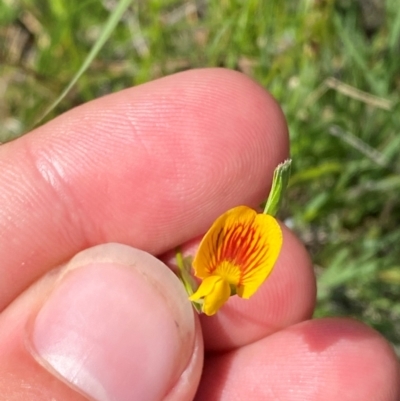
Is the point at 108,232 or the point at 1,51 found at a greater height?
the point at 1,51

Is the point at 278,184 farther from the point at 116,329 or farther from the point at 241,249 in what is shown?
the point at 116,329

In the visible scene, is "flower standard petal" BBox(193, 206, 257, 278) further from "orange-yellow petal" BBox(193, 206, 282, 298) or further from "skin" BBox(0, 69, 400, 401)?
"skin" BBox(0, 69, 400, 401)

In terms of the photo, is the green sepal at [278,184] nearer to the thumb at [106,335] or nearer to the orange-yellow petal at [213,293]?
the orange-yellow petal at [213,293]

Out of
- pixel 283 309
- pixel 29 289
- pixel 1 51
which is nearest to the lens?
pixel 29 289

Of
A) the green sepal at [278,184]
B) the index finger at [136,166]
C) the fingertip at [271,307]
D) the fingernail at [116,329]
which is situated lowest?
the fingertip at [271,307]

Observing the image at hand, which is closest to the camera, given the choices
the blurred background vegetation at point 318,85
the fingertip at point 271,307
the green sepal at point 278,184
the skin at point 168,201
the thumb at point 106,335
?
the green sepal at point 278,184

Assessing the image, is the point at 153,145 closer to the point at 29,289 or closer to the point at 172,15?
the point at 29,289

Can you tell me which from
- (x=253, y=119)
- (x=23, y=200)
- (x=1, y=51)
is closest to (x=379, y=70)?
(x=253, y=119)

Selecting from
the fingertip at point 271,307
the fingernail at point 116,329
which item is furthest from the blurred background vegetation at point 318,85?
the fingernail at point 116,329
